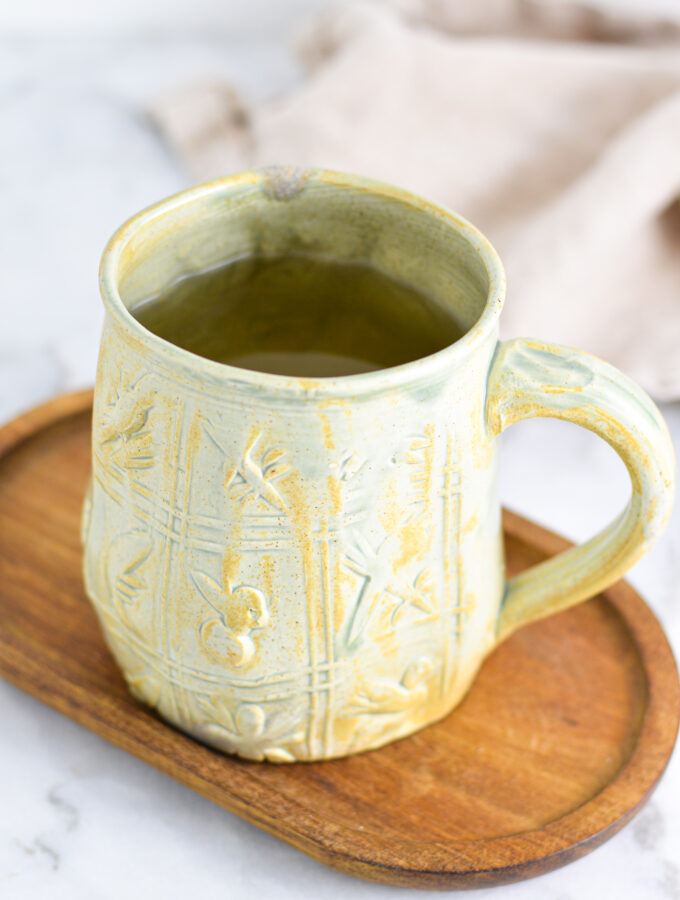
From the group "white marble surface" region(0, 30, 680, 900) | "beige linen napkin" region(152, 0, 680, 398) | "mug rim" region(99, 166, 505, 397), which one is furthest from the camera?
"beige linen napkin" region(152, 0, 680, 398)

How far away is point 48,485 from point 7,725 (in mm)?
167

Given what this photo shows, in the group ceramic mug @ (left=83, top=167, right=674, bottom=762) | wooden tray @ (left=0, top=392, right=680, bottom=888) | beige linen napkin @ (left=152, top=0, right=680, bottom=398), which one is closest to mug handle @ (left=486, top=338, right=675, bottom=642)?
ceramic mug @ (left=83, top=167, right=674, bottom=762)

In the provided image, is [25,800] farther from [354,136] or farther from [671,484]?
[354,136]

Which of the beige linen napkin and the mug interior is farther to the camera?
the beige linen napkin

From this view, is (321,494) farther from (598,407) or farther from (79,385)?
(79,385)

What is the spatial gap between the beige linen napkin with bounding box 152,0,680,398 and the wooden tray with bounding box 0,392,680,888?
11.5 inches

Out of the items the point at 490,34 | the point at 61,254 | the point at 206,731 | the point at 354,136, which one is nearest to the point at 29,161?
the point at 61,254

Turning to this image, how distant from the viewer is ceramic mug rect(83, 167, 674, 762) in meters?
0.48

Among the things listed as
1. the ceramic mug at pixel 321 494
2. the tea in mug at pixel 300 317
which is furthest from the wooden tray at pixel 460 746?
the tea in mug at pixel 300 317

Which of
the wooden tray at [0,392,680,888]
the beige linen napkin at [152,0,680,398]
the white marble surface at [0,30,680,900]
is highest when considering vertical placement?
the beige linen napkin at [152,0,680,398]

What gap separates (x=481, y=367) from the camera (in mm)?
501

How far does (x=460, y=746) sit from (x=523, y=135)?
636 millimetres

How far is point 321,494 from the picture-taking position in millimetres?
482

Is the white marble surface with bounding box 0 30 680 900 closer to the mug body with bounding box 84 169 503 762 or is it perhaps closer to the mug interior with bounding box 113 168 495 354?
the mug body with bounding box 84 169 503 762
